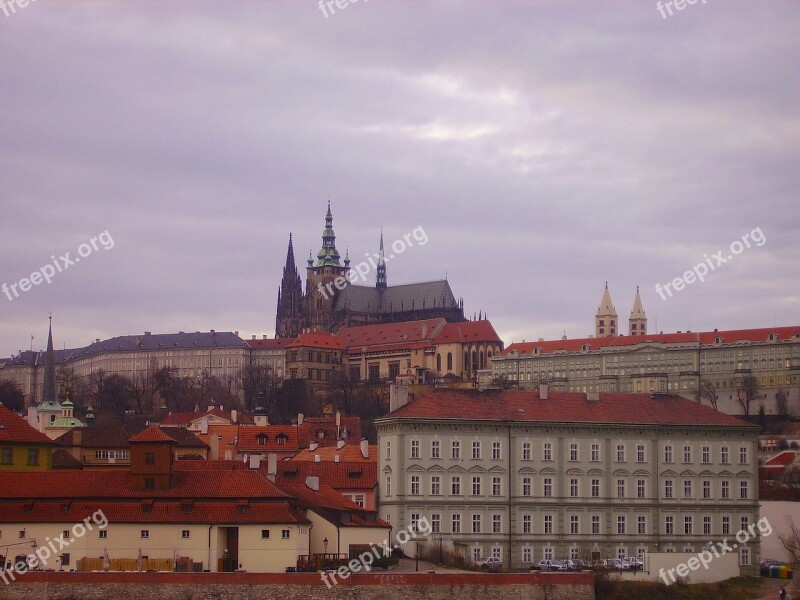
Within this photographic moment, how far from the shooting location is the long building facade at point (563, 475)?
87.8m

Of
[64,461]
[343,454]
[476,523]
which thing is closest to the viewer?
[476,523]

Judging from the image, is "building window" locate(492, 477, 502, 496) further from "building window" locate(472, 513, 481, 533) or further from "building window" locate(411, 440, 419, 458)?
"building window" locate(411, 440, 419, 458)

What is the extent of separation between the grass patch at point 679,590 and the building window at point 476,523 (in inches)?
505

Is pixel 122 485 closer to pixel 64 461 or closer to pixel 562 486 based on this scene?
pixel 64 461

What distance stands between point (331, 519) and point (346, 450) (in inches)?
877

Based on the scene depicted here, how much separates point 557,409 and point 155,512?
1055 inches

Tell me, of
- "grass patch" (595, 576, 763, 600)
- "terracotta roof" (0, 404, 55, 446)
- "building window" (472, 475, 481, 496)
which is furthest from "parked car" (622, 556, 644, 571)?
"terracotta roof" (0, 404, 55, 446)

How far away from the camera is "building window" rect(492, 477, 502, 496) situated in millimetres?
89000

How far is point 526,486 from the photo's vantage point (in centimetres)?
8956

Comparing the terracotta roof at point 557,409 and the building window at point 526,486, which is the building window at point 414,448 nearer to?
the terracotta roof at point 557,409

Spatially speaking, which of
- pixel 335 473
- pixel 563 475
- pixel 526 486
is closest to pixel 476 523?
pixel 526 486

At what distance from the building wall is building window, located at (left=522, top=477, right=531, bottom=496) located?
0.05 m

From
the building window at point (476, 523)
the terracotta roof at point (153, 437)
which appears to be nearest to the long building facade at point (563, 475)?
the building window at point (476, 523)

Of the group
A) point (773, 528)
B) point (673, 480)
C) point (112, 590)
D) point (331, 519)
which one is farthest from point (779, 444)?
point (112, 590)
